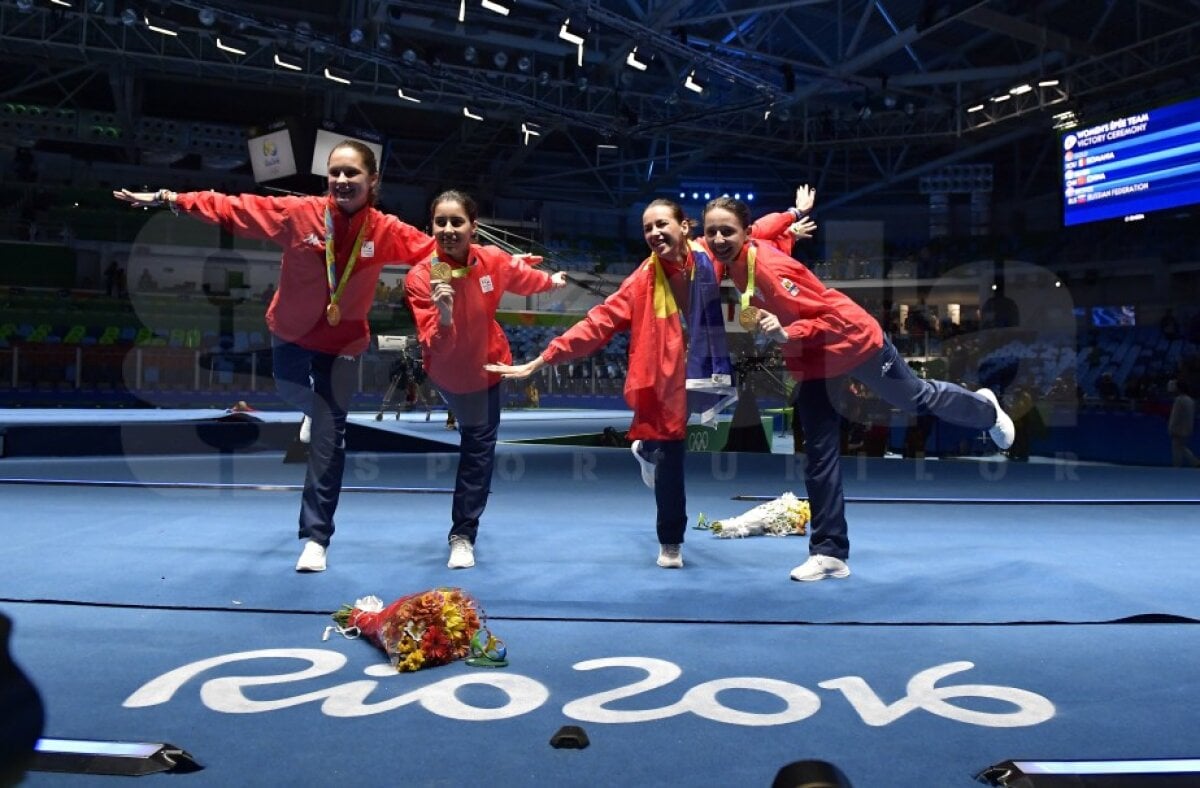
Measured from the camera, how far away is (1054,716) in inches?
76.6

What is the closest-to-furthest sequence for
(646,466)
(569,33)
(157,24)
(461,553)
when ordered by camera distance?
(461,553) → (646,466) → (569,33) → (157,24)

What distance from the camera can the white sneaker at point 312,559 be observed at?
356cm

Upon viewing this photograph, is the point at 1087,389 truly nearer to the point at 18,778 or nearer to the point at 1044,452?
the point at 1044,452

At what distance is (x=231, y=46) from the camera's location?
58.0 feet

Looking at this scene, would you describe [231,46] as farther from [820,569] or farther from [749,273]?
[820,569]

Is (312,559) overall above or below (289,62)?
below

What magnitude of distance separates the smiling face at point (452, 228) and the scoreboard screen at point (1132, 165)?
13.9m

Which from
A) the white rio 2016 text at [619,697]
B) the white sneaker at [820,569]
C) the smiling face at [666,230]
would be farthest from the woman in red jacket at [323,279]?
the white sneaker at [820,569]

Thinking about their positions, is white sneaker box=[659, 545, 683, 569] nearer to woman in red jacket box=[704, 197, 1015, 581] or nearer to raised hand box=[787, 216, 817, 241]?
woman in red jacket box=[704, 197, 1015, 581]

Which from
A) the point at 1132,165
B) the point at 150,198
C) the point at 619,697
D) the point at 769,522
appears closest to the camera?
the point at 619,697

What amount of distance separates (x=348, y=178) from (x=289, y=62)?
16594 mm

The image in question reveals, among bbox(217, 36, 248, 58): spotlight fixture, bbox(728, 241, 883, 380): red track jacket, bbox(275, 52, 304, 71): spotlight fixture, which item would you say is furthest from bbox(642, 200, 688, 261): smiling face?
bbox(275, 52, 304, 71): spotlight fixture

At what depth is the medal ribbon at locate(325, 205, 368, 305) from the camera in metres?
3.70

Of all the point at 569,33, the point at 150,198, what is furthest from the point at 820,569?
the point at 569,33
